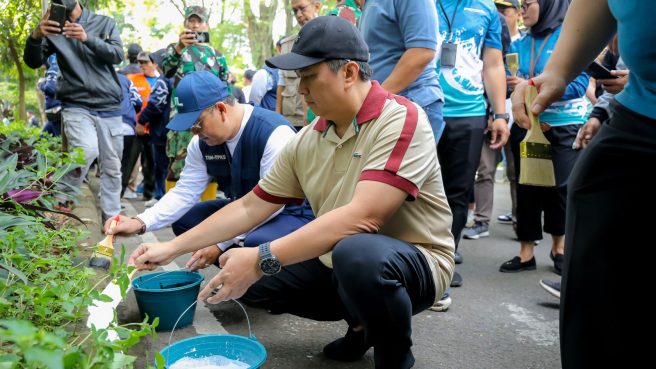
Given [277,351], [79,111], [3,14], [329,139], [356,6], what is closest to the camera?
[329,139]

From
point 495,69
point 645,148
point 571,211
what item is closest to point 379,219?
point 571,211

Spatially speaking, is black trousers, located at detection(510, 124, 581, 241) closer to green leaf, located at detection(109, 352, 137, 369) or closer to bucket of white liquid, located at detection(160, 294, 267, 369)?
bucket of white liquid, located at detection(160, 294, 267, 369)

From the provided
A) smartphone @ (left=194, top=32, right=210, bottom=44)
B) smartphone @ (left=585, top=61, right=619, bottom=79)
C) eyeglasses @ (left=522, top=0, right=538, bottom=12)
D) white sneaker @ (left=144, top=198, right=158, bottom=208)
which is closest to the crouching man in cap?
smartphone @ (left=585, top=61, right=619, bottom=79)

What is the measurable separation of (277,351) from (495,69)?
2.40 metres

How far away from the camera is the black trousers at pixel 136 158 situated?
728 centimetres

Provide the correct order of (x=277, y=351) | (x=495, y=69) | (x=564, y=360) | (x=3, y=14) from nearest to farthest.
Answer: (x=564, y=360), (x=277, y=351), (x=495, y=69), (x=3, y=14)

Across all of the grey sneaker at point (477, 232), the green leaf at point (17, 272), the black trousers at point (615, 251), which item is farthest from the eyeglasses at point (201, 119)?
the grey sneaker at point (477, 232)

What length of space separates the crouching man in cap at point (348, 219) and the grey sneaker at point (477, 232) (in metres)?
3.28

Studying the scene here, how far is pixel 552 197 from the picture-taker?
14.0 feet

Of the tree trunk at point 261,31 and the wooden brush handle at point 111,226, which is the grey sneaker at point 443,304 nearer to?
the wooden brush handle at point 111,226

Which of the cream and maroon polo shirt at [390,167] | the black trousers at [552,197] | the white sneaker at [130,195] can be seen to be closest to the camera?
the cream and maroon polo shirt at [390,167]

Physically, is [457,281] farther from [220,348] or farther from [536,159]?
[220,348]

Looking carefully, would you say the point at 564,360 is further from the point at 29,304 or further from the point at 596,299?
the point at 29,304

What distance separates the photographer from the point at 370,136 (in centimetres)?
234
